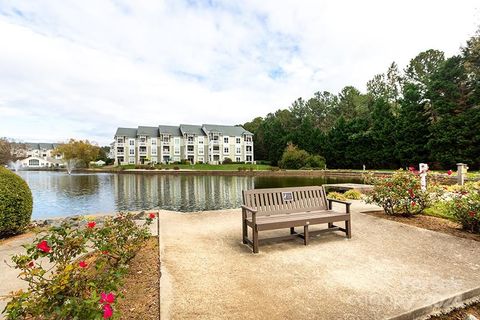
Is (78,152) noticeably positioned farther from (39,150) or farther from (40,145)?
(40,145)

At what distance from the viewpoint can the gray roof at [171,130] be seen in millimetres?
62312

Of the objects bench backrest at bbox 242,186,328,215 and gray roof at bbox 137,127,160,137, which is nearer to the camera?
bench backrest at bbox 242,186,328,215

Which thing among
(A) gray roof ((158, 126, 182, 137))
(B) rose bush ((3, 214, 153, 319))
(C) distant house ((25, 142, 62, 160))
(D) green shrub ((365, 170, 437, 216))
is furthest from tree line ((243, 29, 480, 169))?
(C) distant house ((25, 142, 62, 160))

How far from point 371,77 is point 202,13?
4841cm

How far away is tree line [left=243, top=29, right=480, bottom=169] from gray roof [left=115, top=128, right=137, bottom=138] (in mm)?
32178

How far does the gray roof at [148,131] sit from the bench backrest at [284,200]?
61.5 meters

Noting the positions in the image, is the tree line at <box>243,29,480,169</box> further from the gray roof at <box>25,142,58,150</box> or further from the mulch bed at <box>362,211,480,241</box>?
the gray roof at <box>25,142,58,150</box>

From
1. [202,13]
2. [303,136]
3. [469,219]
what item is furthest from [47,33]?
[303,136]

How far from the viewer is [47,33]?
10.5 m

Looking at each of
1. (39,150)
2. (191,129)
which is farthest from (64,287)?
(39,150)

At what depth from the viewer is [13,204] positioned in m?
6.01

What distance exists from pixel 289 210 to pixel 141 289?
3.11m

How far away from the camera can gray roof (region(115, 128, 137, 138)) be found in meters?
61.4

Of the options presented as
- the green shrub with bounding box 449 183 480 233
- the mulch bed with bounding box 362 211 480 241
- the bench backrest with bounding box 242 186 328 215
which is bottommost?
the mulch bed with bounding box 362 211 480 241
